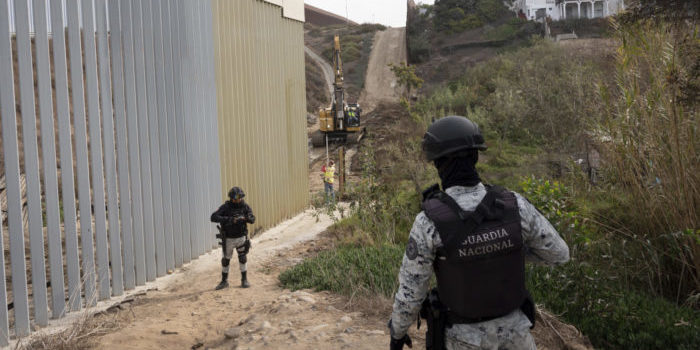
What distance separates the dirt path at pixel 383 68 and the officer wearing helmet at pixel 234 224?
87.0 ft

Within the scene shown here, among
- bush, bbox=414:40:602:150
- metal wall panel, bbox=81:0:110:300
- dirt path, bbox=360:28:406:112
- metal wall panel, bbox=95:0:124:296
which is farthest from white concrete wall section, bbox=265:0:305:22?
dirt path, bbox=360:28:406:112

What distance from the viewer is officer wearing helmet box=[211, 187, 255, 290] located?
304 inches

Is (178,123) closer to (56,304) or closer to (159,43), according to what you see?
(159,43)

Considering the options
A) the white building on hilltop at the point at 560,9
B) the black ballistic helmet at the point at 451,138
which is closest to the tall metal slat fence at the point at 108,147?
the black ballistic helmet at the point at 451,138

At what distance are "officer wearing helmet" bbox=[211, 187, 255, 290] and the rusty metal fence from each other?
1311 mm

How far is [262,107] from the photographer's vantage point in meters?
12.7

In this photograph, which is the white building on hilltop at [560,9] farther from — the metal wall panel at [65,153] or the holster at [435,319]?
the holster at [435,319]

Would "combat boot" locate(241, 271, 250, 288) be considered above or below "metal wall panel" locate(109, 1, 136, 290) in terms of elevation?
below

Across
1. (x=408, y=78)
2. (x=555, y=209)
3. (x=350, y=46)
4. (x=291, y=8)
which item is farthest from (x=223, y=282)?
(x=350, y=46)

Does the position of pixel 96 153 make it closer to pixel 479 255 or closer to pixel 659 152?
pixel 479 255

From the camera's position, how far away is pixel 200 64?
10.3 meters

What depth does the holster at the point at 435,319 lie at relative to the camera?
108 inches

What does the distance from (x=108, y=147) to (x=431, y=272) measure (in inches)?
244

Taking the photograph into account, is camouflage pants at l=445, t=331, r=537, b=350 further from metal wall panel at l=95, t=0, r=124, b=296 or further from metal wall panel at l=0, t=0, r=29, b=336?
metal wall panel at l=95, t=0, r=124, b=296
